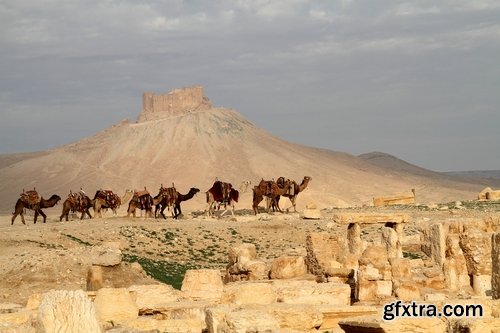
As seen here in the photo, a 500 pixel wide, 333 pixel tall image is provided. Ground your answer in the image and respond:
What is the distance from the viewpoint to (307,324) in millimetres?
12180

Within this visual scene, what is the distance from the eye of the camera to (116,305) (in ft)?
44.3

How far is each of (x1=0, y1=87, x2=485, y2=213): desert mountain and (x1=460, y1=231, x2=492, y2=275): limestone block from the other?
5319 cm

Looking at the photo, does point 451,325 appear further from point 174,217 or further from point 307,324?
point 174,217

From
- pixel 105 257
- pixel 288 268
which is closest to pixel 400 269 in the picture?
pixel 288 268

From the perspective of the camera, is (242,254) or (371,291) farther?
(242,254)

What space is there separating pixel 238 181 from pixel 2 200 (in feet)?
75.2

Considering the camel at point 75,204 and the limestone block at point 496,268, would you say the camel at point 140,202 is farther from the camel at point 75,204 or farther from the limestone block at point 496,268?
the limestone block at point 496,268

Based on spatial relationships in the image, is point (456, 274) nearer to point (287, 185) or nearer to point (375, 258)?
point (375, 258)

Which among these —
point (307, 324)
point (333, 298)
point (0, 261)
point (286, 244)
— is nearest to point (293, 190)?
point (286, 244)

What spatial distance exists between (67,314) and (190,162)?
83.3 m

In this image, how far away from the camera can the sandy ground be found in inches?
853

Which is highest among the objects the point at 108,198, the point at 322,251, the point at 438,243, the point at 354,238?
the point at 108,198

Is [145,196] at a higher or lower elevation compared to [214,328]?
higher

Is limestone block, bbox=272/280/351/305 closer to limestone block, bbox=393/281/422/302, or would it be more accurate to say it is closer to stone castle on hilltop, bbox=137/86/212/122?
limestone block, bbox=393/281/422/302
